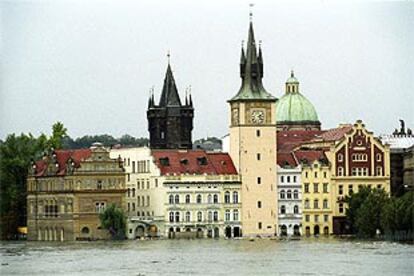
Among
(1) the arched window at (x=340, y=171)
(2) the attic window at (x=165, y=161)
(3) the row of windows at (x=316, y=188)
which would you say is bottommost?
(3) the row of windows at (x=316, y=188)

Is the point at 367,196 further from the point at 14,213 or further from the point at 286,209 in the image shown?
the point at 14,213

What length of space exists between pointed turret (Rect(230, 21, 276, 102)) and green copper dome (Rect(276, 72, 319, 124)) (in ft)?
59.1

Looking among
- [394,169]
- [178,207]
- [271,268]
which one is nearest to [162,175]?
[178,207]

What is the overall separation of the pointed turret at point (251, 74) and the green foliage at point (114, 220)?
1091cm

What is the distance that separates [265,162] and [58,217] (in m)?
12.3

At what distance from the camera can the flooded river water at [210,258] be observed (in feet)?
224

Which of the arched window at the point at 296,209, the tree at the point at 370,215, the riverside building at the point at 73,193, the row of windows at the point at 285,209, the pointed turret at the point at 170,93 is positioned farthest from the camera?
the pointed turret at the point at 170,93

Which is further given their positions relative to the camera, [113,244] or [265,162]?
[265,162]

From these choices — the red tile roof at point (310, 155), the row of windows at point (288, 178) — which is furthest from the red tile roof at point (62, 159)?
the red tile roof at point (310, 155)

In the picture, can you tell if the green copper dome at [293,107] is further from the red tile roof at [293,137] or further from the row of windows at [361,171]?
the row of windows at [361,171]

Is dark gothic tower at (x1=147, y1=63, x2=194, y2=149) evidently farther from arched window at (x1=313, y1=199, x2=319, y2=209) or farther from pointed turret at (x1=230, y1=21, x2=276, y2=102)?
arched window at (x1=313, y1=199, x2=319, y2=209)

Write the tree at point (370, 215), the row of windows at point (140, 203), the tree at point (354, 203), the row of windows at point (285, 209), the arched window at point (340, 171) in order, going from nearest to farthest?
the tree at point (370, 215), the tree at point (354, 203), the row of windows at point (140, 203), the row of windows at point (285, 209), the arched window at point (340, 171)

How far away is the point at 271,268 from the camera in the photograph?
229 feet

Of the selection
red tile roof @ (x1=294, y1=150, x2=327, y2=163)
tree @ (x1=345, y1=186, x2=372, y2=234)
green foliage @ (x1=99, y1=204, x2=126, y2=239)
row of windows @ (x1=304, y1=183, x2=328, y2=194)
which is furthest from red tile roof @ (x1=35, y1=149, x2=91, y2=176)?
tree @ (x1=345, y1=186, x2=372, y2=234)
